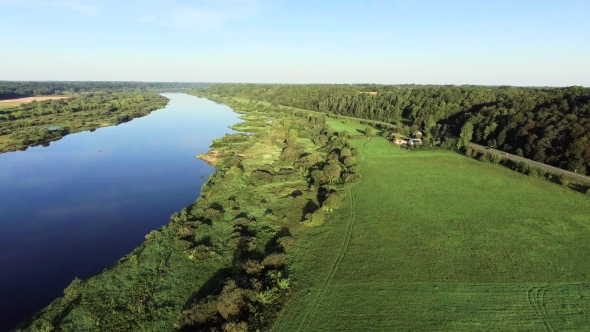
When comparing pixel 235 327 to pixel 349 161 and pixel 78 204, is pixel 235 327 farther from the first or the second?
pixel 349 161

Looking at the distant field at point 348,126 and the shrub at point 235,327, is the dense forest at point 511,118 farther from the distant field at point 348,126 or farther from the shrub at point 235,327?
the shrub at point 235,327

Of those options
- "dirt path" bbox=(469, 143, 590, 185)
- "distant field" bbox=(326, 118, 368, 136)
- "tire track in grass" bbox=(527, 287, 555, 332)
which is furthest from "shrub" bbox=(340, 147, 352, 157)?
"tire track in grass" bbox=(527, 287, 555, 332)

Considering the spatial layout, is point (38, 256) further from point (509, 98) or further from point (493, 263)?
point (509, 98)

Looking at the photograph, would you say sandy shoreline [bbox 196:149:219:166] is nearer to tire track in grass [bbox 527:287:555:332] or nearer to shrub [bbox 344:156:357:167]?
shrub [bbox 344:156:357:167]

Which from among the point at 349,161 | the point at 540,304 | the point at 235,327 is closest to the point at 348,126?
the point at 349,161

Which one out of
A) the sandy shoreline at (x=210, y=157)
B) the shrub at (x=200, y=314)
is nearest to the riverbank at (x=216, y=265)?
the shrub at (x=200, y=314)

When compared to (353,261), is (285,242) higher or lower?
higher

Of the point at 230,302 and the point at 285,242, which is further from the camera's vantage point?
the point at 285,242
